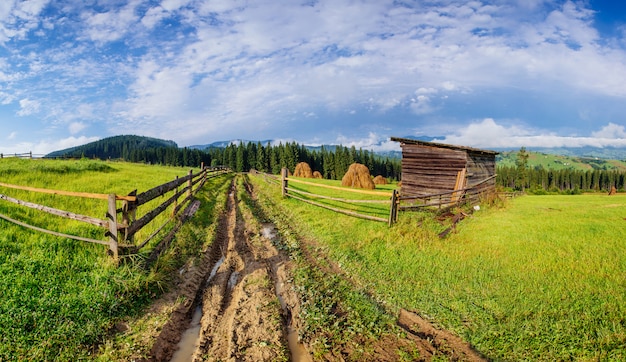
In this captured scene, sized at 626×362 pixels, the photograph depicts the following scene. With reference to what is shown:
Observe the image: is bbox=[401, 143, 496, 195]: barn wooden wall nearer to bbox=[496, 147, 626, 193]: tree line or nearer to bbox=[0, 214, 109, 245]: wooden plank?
bbox=[0, 214, 109, 245]: wooden plank

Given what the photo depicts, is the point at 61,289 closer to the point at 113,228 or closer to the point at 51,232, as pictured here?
the point at 113,228

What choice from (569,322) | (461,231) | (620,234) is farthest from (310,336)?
(620,234)

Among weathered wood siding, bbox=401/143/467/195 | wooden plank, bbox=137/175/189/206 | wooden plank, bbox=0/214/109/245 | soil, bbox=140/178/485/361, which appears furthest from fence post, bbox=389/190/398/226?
weathered wood siding, bbox=401/143/467/195

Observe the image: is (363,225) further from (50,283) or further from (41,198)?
(41,198)

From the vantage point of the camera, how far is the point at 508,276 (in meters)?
6.30

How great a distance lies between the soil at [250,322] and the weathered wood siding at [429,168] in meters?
13.1

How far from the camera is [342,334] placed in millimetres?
4352

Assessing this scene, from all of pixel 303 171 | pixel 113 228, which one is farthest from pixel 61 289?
pixel 303 171

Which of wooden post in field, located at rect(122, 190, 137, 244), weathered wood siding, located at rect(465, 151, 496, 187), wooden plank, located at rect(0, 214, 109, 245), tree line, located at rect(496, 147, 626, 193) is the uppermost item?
weathered wood siding, located at rect(465, 151, 496, 187)

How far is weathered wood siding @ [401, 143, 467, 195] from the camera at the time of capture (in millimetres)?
17391

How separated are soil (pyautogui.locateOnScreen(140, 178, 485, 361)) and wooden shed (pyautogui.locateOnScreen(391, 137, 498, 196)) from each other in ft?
42.7

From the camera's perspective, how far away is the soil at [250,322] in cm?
395

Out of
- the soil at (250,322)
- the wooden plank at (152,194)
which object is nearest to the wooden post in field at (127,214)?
the wooden plank at (152,194)

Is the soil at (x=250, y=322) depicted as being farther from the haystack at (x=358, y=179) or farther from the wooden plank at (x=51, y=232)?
the haystack at (x=358, y=179)
